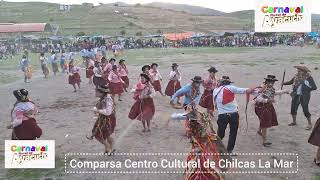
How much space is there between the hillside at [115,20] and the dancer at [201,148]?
67.4 meters

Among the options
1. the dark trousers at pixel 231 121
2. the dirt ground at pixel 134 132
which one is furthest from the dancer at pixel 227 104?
the dirt ground at pixel 134 132

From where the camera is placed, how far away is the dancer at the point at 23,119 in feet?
29.9

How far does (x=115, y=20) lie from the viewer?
91062 millimetres

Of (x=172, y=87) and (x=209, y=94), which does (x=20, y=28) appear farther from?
(x=209, y=94)

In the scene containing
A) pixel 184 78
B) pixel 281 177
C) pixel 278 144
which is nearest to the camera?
pixel 281 177

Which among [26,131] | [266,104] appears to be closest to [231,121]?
[266,104]

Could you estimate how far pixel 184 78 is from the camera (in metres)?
22.9

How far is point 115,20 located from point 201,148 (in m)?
85.9

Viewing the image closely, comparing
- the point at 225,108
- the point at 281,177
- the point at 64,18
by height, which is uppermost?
the point at 64,18

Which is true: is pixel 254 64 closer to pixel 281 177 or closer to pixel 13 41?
pixel 281 177

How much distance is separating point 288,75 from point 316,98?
709cm

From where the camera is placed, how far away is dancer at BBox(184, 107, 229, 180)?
698cm

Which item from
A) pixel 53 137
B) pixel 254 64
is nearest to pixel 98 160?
pixel 53 137

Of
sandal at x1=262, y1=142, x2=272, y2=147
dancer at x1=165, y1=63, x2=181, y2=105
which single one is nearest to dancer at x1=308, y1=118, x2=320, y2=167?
sandal at x1=262, y1=142, x2=272, y2=147
